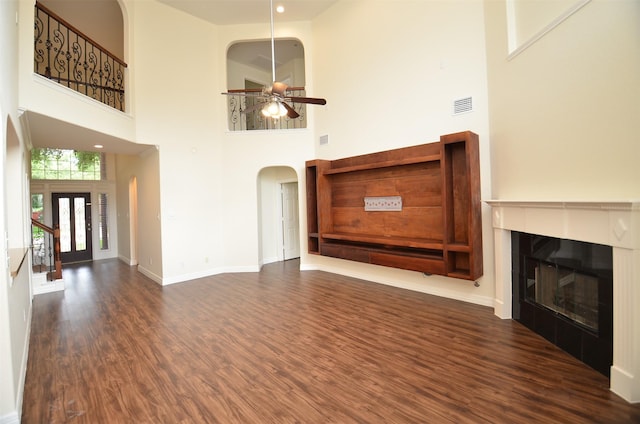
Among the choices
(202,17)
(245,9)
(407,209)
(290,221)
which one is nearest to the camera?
(407,209)

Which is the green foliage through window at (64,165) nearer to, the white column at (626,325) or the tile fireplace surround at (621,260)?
the tile fireplace surround at (621,260)

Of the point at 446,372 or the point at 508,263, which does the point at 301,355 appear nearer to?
the point at 446,372

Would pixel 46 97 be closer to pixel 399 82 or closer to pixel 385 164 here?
pixel 385 164

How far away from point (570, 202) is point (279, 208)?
6.42 m

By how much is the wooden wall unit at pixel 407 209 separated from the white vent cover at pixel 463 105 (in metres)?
0.50

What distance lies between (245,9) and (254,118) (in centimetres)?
278

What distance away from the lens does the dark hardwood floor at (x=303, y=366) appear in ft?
7.13

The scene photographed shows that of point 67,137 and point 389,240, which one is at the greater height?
point 67,137

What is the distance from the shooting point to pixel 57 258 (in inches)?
238

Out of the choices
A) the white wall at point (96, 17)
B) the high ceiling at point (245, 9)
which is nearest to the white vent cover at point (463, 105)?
the high ceiling at point (245, 9)

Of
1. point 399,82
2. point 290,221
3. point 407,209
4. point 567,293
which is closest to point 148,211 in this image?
point 290,221

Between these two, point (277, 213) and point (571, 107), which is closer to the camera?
point (571, 107)

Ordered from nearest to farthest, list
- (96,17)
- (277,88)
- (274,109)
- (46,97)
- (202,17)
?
(277,88) < (274,109) < (46,97) < (202,17) < (96,17)

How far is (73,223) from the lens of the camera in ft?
30.5
